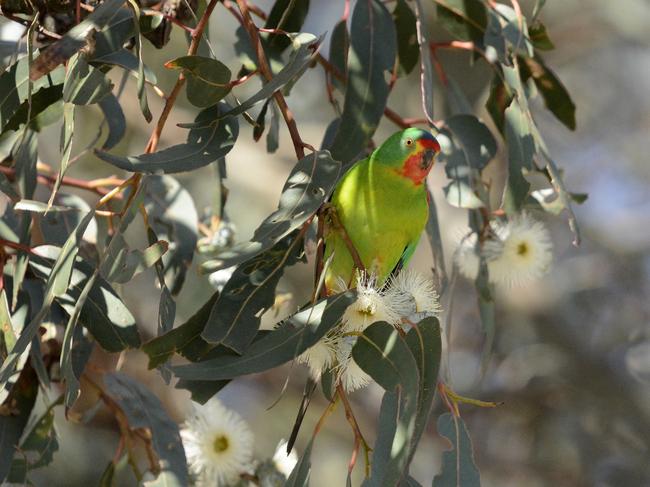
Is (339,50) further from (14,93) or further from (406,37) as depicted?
(14,93)

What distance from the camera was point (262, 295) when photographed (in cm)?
143

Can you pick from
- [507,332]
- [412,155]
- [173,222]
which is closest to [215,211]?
[173,222]

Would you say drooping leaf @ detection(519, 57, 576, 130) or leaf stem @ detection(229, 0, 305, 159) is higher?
leaf stem @ detection(229, 0, 305, 159)

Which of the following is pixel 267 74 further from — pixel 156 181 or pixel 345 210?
pixel 156 181

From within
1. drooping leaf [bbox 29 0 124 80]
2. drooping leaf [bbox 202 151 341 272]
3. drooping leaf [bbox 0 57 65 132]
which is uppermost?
drooping leaf [bbox 29 0 124 80]

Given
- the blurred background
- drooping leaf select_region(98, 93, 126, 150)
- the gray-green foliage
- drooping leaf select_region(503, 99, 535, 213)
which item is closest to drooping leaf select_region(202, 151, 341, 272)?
the gray-green foliage

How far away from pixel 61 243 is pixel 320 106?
9.70 ft

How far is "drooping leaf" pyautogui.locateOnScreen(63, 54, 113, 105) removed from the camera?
126 centimetres

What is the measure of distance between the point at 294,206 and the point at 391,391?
29 cm

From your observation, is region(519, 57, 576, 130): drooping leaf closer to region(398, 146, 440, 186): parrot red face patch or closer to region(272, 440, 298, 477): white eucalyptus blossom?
region(398, 146, 440, 186): parrot red face patch

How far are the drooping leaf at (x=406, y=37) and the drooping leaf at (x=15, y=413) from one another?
1.04 m

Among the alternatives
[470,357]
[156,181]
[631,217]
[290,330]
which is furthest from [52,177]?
[631,217]

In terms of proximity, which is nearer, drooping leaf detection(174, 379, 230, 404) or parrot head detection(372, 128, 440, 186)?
drooping leaf detection(174, 379, 230, 404)

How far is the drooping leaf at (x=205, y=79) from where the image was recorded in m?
1.33
